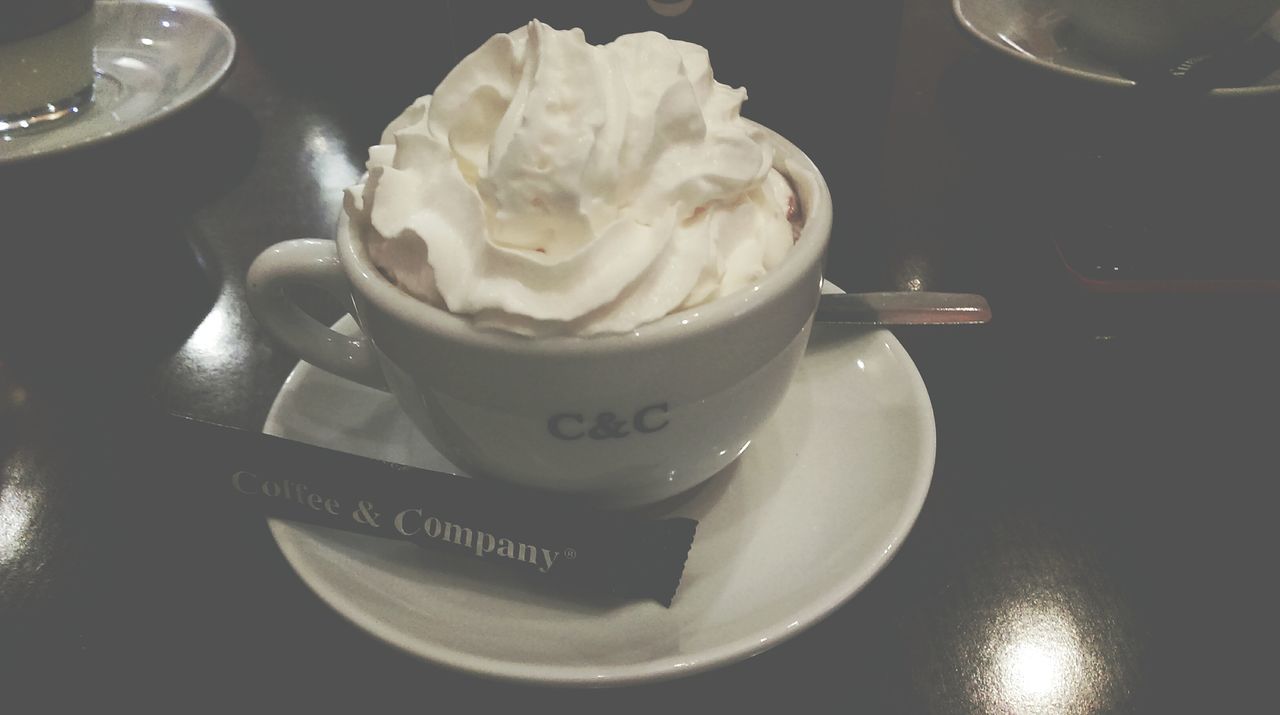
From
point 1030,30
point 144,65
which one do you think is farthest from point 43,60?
point 1030,30

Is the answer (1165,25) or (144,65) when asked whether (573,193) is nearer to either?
(1165,25)

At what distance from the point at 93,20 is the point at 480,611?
153cm

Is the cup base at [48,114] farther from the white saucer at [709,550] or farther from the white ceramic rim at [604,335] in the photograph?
the white ceramic rim at [604,335]

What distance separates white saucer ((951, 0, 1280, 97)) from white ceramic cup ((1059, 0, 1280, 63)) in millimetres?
49

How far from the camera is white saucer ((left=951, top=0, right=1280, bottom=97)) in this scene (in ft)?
4.89

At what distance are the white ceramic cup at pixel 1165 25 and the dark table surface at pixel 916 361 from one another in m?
0.10

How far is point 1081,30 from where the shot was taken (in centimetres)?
151

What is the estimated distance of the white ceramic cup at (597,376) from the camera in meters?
0.59

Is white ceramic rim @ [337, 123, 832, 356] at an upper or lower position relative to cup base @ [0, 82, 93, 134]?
upper

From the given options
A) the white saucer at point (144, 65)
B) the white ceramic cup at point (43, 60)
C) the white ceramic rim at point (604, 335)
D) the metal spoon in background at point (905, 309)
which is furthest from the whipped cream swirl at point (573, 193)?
the white ceramic cup at point (43, 60)

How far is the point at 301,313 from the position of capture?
82 cm

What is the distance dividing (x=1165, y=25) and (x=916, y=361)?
0.84m

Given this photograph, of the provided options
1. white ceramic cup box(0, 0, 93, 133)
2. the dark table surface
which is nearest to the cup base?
white ceramic cup box(0, 0, 93, 133)

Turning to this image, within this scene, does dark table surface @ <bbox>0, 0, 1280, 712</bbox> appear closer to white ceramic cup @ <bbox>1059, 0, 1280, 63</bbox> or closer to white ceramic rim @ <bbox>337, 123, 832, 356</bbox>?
white ceramic cup @ <bbox>1059, 0, 1280, 63</bbox>
